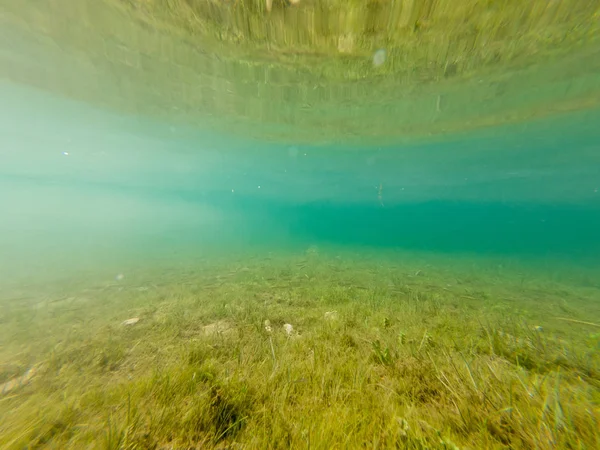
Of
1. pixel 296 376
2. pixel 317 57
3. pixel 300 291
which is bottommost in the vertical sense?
pixel 300 291

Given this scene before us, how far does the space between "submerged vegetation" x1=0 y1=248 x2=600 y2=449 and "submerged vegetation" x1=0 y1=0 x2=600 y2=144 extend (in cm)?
767

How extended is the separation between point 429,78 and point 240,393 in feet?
41.4

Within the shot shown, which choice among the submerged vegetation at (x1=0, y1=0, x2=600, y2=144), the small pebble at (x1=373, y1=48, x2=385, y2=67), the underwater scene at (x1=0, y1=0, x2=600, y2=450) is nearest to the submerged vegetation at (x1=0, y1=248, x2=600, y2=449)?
the underwater scene at (x1=0, y1=0, x2=600, y2=450)

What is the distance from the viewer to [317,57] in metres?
7.80

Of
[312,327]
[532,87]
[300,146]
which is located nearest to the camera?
[312,327]

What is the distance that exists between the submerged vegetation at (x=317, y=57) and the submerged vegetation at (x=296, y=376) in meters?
7.67

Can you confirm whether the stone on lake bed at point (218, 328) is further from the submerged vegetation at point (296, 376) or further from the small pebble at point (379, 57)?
the small pebble at point (379, 57)

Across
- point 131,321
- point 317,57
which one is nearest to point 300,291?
point 131,321

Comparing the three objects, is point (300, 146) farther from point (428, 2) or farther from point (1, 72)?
point (1, 72)

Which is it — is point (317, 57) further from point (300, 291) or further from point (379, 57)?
point (300, 291)

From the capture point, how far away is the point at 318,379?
7.33 ft

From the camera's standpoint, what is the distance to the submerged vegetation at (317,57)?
6.07m

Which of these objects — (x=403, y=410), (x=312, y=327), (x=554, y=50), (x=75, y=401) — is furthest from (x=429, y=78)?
(x=75, y=401)

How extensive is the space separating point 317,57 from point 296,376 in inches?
373
